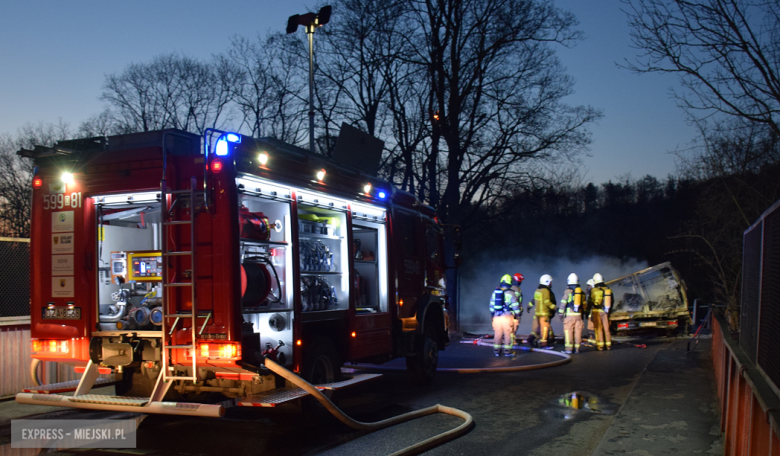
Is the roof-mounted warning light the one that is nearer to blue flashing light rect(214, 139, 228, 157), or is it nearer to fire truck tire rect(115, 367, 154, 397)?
blue flashing light rect(214, 139, 228, 157)

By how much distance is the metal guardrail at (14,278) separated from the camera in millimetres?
8766

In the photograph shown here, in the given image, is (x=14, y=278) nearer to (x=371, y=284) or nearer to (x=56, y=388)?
(x=56, y=388)

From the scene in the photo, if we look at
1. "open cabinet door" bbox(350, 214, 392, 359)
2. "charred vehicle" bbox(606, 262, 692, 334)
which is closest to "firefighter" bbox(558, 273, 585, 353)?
"charred vehicle" bbox(606, 262, 692, 334)

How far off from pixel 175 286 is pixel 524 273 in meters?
33.2

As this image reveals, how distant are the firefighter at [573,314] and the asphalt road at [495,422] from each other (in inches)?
134

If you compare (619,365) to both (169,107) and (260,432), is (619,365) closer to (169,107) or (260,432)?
(260,432)

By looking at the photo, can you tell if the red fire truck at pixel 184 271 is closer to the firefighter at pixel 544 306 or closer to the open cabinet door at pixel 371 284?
the open cabinet door at pixel 371 284

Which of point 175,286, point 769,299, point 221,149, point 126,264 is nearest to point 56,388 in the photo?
point 126,264

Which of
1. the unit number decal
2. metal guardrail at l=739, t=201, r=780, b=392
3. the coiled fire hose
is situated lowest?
the coiled fire hose

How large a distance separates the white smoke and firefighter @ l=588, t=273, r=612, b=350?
18.7m

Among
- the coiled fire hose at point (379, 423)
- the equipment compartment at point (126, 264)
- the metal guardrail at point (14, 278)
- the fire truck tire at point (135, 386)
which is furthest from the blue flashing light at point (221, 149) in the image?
the metal guardrail at point (14, 278)

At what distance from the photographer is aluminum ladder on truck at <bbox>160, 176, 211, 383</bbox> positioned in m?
5.75

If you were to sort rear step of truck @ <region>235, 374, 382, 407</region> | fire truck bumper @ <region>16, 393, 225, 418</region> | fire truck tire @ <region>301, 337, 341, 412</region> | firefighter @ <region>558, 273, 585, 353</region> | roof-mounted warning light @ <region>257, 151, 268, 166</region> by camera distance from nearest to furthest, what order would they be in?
1. fire truck bumper @ <region>16, 393, 225, 418</region>
2. rear step of truck @ <region>235, 374, 382, 407</region>
3. roof-mounted warning light @ <region>257, 151, 268, 166</region>
4. fire truck tire @ <region>301, 337, 341, 412</region>
5. firefighter @ <region>558, 273, 585, 353</region>

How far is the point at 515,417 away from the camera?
7363 millimetres
